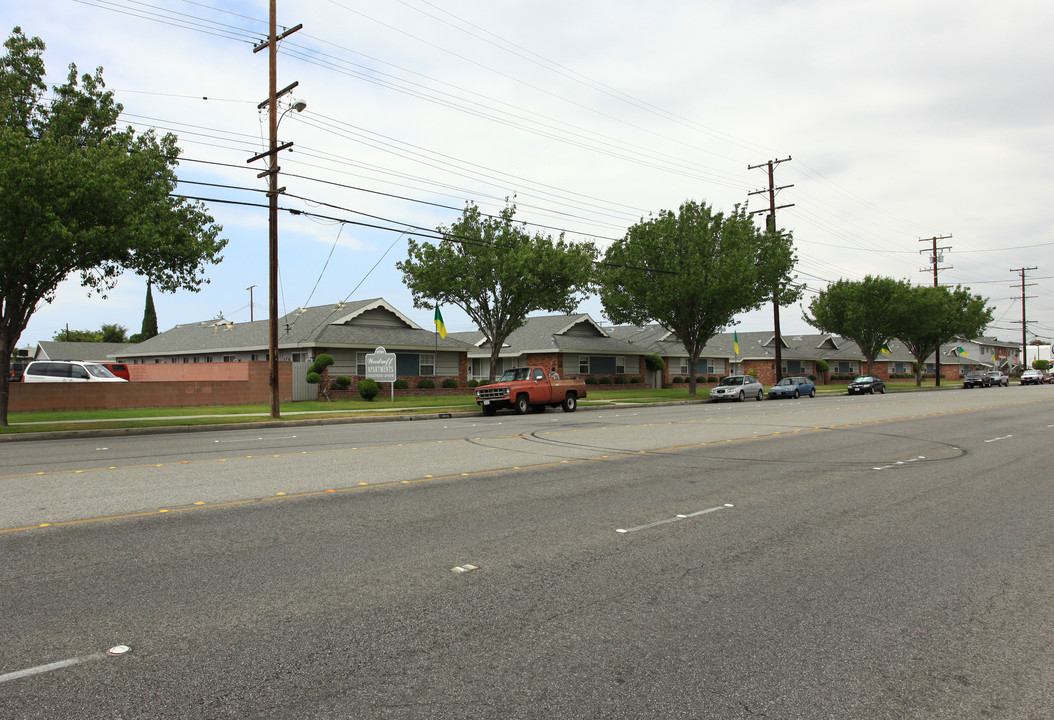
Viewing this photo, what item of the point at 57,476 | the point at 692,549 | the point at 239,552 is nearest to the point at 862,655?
the point at 692,549

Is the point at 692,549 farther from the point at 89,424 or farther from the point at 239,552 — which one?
the point at 89,424

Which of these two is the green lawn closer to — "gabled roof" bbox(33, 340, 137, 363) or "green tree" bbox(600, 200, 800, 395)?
"green tree" bbox(600, 200, 800, 395)

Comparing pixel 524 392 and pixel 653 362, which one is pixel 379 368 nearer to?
pixel 524 392

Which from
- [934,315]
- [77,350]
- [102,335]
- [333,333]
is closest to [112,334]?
[102,335]

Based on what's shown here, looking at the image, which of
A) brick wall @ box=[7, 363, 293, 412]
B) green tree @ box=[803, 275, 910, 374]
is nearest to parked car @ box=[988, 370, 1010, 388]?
green tree @ box=[803, 275, 910, 374]

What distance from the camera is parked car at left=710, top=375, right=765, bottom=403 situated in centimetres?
4184

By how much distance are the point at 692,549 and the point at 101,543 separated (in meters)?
5.27

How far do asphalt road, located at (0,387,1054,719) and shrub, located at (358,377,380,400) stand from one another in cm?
2351

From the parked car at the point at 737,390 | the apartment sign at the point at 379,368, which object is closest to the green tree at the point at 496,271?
the apartment sign at the point at 379,368

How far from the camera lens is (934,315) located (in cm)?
6338

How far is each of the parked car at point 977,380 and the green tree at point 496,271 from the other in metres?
52.8

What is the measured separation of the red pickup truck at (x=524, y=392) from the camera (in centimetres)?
2730

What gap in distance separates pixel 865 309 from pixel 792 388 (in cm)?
1987

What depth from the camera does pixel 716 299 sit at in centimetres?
4097
